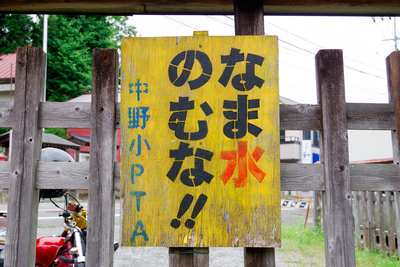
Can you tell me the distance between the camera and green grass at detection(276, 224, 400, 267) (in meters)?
5.53

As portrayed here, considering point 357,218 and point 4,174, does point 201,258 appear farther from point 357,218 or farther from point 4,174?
point 357,218

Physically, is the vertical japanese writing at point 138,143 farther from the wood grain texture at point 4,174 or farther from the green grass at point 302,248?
the green grass at point 302,248

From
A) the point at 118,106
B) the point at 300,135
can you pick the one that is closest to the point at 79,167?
the point at 118,106

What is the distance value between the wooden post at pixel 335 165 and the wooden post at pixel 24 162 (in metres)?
1.99

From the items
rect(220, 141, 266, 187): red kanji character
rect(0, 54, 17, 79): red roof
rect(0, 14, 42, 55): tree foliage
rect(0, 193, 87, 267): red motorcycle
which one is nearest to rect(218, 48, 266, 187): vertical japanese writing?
rect(220, 141, 266, 187): red kanji character

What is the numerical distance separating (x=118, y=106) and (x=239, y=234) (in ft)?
3.92

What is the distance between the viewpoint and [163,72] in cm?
223

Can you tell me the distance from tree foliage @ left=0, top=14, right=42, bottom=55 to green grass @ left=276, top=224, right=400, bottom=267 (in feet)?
38.7

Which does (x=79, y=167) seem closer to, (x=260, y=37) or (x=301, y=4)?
(x=260, y=37)

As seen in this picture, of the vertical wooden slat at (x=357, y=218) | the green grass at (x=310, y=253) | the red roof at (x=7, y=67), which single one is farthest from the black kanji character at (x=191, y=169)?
the red roof at (x=7, y=67)

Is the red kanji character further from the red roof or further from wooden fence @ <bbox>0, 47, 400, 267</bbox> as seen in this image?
the red roof

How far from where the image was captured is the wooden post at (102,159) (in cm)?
214

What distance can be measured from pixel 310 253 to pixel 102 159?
535 centimetres

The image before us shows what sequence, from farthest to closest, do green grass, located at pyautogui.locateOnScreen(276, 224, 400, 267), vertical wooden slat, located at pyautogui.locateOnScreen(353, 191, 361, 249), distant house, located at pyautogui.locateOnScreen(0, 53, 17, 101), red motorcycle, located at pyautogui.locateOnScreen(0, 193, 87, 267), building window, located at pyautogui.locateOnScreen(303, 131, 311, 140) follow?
building window, located at pyautogui.locateOnScreen(303, 131, 311, 140), distant house, located at pyautogui.locateOnScreen(0, 53, 17, 101), vertical wooden slat, located at pyautogui.locateOnScreen(353, 191, 361, 249), green grass, located at pyautogui.locateOnScreen(276, 224, 400, 267), red motorcycle, located at pyautogui.locateOnScreen(0, 193, 87, 267)
